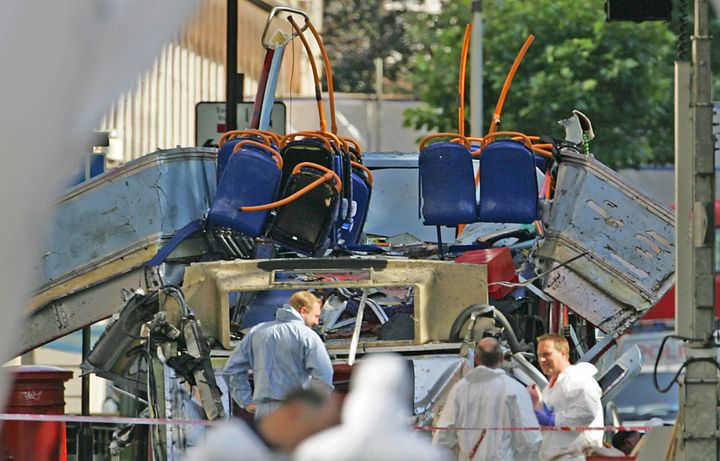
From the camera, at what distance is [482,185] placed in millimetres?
13352

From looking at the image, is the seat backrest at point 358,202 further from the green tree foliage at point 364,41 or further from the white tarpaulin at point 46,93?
the green tree foliage at point 364,41

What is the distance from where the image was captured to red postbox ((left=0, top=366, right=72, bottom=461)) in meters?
12.0

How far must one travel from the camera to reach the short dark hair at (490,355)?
10.3 m

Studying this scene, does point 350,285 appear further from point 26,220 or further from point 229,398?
point 26,220

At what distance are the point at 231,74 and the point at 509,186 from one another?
4404 mm

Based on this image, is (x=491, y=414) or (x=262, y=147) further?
(x=262, y=147)

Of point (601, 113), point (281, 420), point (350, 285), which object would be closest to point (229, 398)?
point (350, 285)

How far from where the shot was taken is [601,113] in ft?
112

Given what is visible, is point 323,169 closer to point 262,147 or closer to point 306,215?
point 306,215

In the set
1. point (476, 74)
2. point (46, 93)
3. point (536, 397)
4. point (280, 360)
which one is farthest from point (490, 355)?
point (476, 74)

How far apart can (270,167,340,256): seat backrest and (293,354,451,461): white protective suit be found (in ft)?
Result: 29.4

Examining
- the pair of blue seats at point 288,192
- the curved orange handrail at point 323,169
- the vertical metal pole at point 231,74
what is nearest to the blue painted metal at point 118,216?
the pair of blue seats at point 288,192

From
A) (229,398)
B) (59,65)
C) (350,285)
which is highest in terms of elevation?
(59,65)

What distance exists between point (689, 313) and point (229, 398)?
12.3 ft
